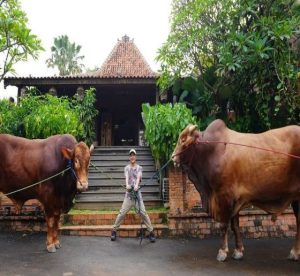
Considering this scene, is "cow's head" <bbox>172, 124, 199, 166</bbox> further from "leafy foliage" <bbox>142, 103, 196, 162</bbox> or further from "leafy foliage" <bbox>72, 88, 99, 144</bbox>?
"leafy foliage" <bbox>72, 88, 99, 144</bbox>

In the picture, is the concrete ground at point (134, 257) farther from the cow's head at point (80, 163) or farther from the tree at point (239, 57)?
the tree at point (239, 57)

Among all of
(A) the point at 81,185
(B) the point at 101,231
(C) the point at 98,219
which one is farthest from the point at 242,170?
(C) the point at 98,219

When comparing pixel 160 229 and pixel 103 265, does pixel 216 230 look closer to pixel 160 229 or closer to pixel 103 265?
pixel 160 229

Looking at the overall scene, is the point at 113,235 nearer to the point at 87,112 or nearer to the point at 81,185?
the point at 81,185

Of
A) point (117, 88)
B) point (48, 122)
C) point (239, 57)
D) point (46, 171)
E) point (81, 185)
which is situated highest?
point (117, 88)

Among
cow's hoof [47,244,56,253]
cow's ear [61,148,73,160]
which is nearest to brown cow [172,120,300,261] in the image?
cow's ear [61,148,73,160]

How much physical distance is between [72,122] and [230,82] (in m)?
4.23

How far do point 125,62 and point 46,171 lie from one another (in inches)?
507

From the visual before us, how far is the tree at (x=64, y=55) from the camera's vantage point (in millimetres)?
37156

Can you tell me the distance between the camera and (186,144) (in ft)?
19.1

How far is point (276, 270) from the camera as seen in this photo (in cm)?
518

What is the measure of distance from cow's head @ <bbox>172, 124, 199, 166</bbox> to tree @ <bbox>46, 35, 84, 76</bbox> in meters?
32.7

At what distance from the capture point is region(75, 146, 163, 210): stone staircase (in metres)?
8.45

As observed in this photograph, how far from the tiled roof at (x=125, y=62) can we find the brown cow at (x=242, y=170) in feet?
35.9
